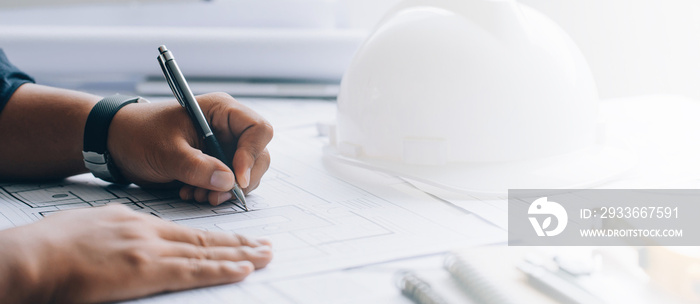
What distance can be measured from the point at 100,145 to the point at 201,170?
15 centimetres

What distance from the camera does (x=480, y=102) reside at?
704 mm

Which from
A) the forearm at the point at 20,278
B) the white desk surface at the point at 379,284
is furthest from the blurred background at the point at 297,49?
the forearm at the point at 20,278

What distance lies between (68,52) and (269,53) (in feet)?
1.23

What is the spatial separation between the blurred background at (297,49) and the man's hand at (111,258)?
797 millimetres

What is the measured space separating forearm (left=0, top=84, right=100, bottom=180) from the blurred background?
535 millimetres

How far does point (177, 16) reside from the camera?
1537mm

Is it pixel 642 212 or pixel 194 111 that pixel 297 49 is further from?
pixel 642 212

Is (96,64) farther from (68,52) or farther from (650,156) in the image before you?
(650,156)

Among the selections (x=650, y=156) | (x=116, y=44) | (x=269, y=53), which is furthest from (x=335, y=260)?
(x=116, y=44)

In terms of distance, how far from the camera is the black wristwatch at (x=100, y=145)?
0.69m

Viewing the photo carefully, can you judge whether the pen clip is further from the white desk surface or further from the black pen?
the white desk surface

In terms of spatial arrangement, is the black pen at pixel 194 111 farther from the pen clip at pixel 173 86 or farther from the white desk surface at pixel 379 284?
the white desk surface at pixel 379 284

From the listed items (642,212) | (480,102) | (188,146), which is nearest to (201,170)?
(188,146)

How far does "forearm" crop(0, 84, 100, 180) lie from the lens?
72 centimetres
